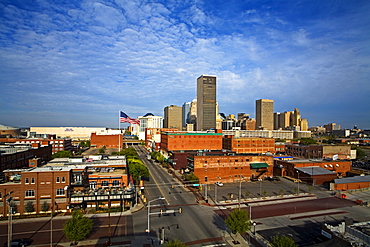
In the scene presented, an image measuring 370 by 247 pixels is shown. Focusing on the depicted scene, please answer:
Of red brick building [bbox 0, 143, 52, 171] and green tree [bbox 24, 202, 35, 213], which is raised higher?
red brick building [bbox 0, 143, 52, 171]

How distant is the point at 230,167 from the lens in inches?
2601

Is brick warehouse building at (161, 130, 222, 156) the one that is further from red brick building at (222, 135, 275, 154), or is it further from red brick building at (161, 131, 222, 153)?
red brick building at (222, 135, 275, 154)

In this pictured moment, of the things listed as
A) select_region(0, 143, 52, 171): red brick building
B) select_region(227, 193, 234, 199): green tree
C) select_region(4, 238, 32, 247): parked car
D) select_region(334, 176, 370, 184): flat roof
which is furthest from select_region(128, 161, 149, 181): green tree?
select_region(334, 176, 370, 184): flat roof

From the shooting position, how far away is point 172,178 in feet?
225

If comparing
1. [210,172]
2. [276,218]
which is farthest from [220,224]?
[210,172]

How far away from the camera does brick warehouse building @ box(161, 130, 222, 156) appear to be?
10575cm

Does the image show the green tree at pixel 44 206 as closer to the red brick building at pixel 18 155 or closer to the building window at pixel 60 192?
the building window at pixel 60 192

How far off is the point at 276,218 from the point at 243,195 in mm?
13331

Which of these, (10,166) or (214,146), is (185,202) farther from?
(214,146)

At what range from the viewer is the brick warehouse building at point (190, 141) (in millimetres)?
105750

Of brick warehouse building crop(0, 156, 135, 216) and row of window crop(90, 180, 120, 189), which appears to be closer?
brick warehouse building crop(0, 156, 135, 216)

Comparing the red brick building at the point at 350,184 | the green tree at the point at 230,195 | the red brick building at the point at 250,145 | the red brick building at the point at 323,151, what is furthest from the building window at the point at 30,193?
the red brick building at the point at 323,151

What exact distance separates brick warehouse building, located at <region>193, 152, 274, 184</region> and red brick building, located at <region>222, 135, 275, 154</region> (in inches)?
1651

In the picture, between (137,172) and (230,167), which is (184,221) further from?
(230,167)
